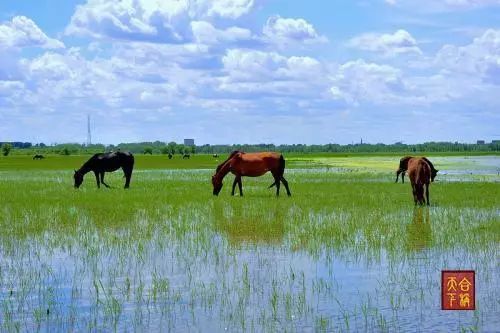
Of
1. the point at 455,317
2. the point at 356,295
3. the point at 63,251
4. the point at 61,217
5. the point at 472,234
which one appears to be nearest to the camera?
the point at 455,317

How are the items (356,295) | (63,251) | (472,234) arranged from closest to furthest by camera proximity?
(356,295)
(63,251)
(472,234)

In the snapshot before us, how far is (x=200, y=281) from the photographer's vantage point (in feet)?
35.1

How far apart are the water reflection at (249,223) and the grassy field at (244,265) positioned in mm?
32

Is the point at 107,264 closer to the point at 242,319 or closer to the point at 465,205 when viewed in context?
the point at 242,319

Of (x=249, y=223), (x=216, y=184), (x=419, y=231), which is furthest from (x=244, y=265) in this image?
(x=216, y=184)

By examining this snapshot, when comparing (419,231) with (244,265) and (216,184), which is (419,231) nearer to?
(244,265)

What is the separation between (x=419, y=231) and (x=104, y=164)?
1873cm

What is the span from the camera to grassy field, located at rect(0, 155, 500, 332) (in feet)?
28.1

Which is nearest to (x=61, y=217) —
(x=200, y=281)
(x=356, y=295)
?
(x=200, y=281)

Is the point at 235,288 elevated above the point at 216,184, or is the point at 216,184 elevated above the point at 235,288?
the point at 216,184

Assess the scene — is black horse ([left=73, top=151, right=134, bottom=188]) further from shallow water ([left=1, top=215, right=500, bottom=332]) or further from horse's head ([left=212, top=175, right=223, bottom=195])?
shallow water ([left=1, top=215, right=500, bottom=332])

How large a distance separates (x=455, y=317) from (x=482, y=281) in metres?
2.13

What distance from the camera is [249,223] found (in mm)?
17562

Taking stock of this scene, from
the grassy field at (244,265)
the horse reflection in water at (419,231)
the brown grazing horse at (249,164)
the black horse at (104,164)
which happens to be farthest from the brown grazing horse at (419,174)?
the black horse at (104,164)
